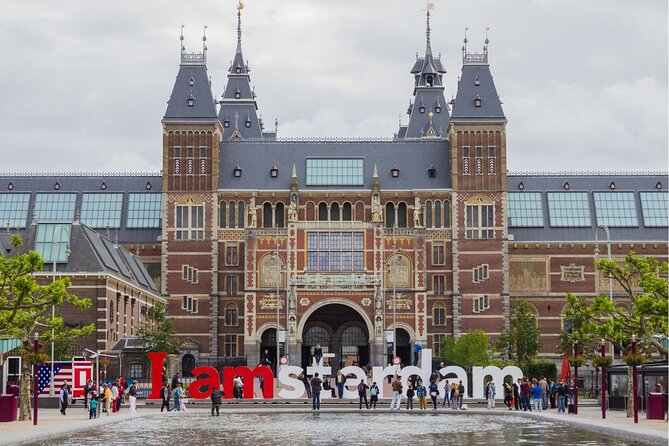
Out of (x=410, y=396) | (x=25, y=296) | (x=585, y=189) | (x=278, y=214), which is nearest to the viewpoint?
(x=25, y=296)

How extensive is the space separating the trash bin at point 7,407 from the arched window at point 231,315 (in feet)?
174

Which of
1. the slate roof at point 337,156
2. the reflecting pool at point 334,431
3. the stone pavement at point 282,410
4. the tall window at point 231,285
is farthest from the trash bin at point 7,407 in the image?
the slate roof at point 337,156

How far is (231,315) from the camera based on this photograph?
3883 inches

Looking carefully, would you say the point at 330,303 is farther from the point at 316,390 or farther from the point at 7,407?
the point at 7,407

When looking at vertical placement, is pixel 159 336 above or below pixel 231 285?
below

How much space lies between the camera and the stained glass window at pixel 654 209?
102 metres

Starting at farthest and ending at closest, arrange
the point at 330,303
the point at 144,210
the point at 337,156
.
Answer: the point at 144,210 < the point at 337,156 < the point at 330,303

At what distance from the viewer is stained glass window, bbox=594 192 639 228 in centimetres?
10212

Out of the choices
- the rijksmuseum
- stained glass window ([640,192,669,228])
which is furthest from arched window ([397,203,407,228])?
stained glass window ([640,192,669,228])

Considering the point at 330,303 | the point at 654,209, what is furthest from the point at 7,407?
the point at 654,209

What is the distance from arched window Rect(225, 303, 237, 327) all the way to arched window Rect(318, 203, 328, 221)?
10.3 meters

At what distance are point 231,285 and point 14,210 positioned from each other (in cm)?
2039

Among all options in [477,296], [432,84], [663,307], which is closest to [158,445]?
[663,307]

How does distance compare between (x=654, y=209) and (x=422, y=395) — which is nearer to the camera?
(x=422, y=395)
